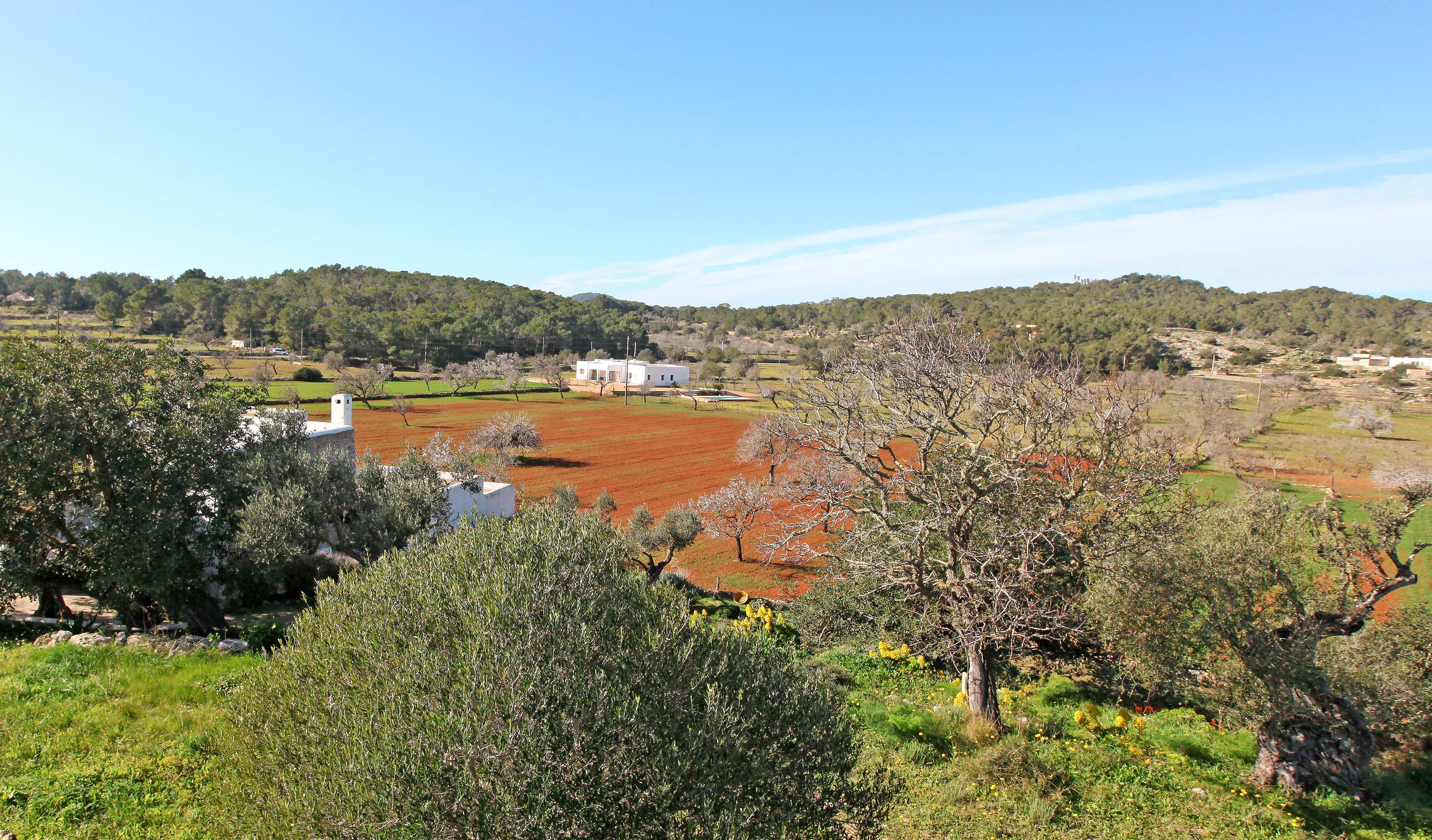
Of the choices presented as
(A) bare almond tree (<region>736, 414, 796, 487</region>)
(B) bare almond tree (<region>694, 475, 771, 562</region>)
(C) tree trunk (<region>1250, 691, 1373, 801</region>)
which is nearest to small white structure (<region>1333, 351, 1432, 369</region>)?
(A) bare almond tree (<region>736, 414, 796, 487</region>)

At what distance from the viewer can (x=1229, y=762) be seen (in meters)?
9.52

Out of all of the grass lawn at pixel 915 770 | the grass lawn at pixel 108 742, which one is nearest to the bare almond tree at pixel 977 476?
the grass lawn at pixel 915 770

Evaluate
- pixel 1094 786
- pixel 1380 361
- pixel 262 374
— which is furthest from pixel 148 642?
pixel 1380 361

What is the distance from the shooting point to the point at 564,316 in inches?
5207

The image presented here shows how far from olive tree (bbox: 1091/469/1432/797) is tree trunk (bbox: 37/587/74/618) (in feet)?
56.7

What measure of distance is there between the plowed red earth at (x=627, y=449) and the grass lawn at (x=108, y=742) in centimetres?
1666

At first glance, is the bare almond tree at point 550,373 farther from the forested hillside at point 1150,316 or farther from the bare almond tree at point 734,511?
the bare almond tree at point 734,511

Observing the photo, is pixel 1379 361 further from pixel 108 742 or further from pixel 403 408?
pixel 108 742

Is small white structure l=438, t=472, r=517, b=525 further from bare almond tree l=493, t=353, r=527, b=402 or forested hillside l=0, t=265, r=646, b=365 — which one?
forested hillside l=0, t=265, r=646, b=365

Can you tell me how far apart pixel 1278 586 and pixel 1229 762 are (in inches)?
100

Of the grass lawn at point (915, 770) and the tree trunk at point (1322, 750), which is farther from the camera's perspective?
the tree trunk at point (1322, 750)

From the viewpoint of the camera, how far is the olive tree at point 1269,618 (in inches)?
341

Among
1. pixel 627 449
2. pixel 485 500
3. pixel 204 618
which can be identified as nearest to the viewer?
pixel 204 618

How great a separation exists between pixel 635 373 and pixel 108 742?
8275 centimetres
